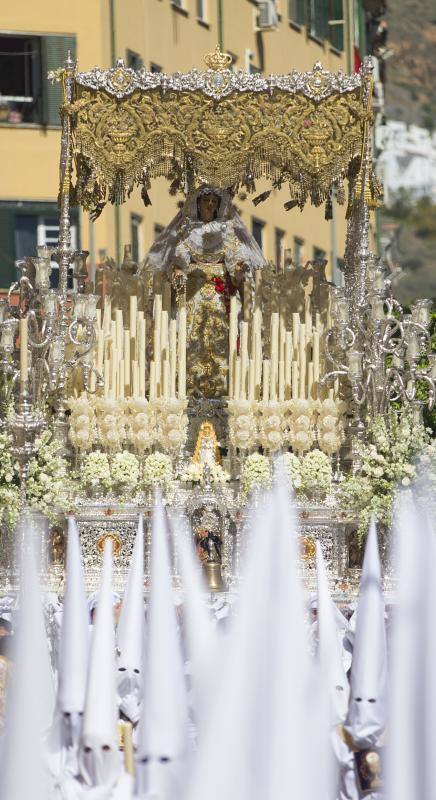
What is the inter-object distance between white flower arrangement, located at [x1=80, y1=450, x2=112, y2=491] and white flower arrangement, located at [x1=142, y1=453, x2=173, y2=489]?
36 cm

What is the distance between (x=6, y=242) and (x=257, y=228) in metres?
4.49

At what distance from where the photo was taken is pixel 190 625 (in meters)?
17.5

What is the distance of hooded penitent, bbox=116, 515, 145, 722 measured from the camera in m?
19.4

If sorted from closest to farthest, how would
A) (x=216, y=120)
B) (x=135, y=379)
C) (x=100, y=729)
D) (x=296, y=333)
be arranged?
(x=100, y=729), (x=216, y=120), (x=135, y=379), (x=296, y=333)

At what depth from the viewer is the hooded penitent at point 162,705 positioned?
15.0 meters

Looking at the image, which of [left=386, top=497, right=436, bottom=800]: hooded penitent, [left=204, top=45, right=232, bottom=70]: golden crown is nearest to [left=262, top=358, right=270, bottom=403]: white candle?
[left=204, top=45, right=232, bottom=70]: golden crown

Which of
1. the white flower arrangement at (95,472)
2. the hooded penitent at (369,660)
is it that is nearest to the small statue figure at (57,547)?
the white flower arrangement at (95,472)

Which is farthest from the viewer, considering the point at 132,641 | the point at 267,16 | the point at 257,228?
the point at 267,16

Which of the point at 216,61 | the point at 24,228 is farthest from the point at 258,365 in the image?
the point at 24,228

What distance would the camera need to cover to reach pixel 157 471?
23.2m

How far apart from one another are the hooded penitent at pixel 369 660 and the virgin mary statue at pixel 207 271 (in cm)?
587

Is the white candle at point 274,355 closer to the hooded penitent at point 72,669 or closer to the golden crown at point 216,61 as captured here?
the golden crown at point 216,61

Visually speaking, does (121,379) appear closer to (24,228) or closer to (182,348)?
(182,348)

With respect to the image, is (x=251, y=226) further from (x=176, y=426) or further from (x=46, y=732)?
(x=46, y=732)
